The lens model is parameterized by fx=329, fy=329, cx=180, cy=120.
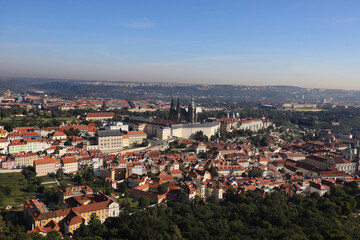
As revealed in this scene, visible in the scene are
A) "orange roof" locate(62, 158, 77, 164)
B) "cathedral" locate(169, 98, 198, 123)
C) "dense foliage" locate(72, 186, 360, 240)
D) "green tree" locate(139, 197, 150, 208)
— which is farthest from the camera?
"cathedral" locate(169, 98, 198, 123)

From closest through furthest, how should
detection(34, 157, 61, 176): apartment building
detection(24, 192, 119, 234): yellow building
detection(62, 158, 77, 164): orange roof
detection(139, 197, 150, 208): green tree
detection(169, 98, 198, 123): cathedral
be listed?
detection(24, 192, 119, 234): yellow building < detection(139, 197, 150, 208): green tree < detection(34, 157, 61, 176): apartment building < detection(62, 158, 77, 164): orange roof < detection(169, 98, 198, 123): cathedral

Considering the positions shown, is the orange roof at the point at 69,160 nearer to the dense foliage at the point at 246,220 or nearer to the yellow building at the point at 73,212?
the yellow building at the point at 73,212

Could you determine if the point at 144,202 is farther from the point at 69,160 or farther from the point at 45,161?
the point at 45,161

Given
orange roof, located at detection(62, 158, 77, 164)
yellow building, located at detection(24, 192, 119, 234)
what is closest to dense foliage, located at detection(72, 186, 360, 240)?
yellow building, located at detection(24, 192, 119, 234)

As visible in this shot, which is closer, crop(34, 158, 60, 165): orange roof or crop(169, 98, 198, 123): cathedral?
crop(34, 158, 60, 165): orange roof

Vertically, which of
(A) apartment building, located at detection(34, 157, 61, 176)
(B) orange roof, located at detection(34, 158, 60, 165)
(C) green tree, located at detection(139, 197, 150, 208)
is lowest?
(C) green tree, located at detection(139, 197, 150, 208)

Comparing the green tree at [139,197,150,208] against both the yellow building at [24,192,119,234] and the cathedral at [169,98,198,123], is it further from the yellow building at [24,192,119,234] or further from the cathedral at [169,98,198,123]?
the cathedral at [169,98,198,123]

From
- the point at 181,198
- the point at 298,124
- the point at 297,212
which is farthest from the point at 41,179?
the point at 298,124

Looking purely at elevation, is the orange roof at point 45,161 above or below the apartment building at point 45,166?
above

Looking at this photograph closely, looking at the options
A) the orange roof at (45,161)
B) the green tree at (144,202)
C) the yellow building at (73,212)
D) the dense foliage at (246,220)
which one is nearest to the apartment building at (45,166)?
the orange roof at (45,161)

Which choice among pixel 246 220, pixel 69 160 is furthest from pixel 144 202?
pixel 69 160

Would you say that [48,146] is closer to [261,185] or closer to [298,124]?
[261,185]
